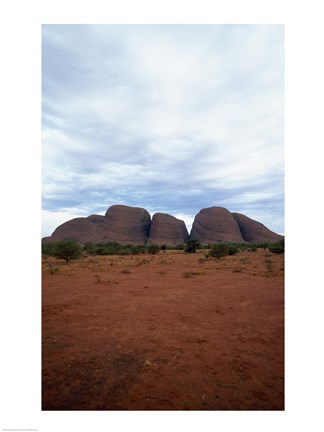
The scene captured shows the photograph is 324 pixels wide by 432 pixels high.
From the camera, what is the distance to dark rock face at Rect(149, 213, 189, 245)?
66250mm

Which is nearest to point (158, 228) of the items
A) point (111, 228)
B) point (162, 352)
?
point (111, 228)

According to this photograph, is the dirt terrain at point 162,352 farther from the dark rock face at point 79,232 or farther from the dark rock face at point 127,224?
the dark rock face at point 127,224

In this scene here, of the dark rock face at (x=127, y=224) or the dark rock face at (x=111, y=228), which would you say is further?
the dark rock face at (x=127, y=224)

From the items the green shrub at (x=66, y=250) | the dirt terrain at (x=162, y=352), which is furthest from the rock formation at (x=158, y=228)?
the dirt terrain at (x=162, y=352)

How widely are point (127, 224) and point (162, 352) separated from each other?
65.9 metres

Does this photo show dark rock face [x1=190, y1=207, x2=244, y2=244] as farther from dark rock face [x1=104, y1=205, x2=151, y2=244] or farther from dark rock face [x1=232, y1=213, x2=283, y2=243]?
dark rock face [x1=104, y1=205, x2=151, y2=244]

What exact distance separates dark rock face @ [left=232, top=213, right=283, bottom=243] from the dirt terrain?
67.3 m

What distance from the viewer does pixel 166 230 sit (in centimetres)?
6825

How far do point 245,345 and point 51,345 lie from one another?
3.06 meters

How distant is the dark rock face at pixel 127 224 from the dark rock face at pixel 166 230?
8.64ft

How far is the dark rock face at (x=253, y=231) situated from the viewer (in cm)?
6906

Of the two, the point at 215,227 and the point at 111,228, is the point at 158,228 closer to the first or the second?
the point at 111,228

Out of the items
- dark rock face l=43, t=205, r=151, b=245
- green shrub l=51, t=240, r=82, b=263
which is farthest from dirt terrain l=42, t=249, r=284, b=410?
dark rock face l=43, t=205, r=151, b=245
